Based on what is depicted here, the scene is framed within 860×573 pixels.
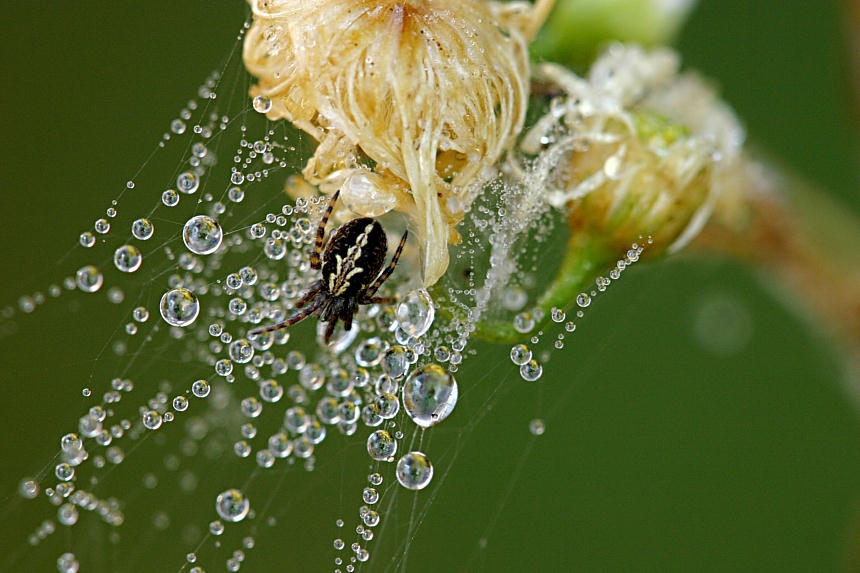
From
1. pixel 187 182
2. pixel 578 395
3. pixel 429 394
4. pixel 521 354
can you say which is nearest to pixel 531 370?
pixel 521 354

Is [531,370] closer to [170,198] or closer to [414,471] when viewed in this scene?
[414,471]

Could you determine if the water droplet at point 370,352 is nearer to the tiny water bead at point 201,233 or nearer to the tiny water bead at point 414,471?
the tiny water bead at point 414,471

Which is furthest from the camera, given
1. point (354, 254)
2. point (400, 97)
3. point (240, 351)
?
point (240, 351)

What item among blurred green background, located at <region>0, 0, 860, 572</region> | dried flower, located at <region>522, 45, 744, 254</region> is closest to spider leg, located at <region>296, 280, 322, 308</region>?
dried flower, located at <region>522, 45, 744, 254</region>

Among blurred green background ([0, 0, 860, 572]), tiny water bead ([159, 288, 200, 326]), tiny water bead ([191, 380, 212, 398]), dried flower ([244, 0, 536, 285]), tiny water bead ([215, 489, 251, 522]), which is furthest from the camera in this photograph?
blurred green background ([0, 0, 860, 572])

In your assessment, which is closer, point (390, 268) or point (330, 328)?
point (390, 268)

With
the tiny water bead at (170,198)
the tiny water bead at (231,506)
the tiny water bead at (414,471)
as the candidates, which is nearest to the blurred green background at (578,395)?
the tiny water bead at (231,506)

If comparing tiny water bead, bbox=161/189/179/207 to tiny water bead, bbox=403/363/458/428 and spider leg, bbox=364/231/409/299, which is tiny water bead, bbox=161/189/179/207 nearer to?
spider leg, bbox=364/231/409/299
